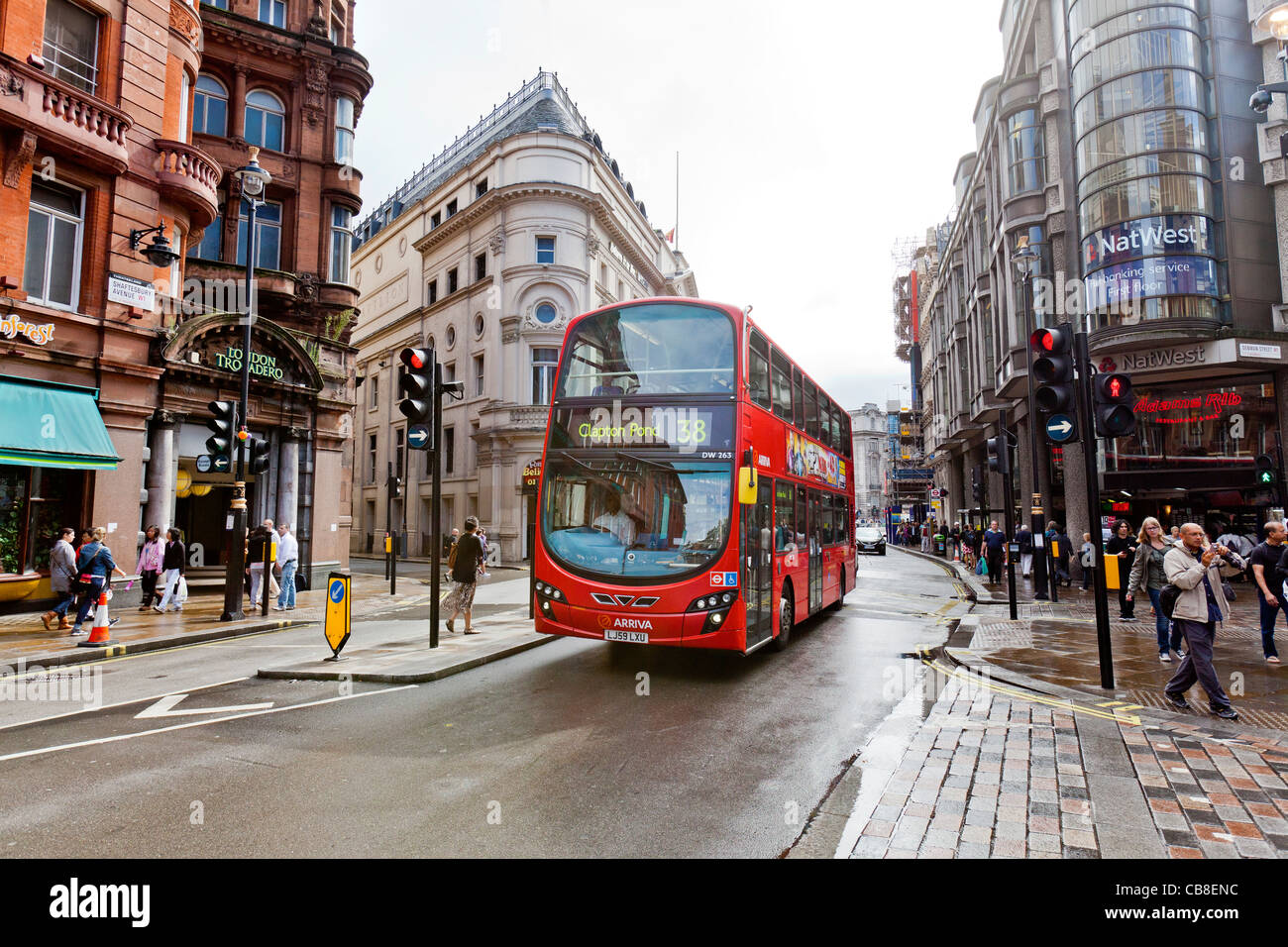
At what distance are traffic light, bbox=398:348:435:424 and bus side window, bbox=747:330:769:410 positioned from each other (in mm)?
4553

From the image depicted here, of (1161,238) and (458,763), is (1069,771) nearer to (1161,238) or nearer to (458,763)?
(458,763)

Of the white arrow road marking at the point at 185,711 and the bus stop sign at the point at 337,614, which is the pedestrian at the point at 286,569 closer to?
the bus stop sign at the point at 337,614

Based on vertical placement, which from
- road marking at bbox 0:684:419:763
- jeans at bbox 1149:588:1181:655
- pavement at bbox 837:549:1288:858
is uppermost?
jeans at bbox 1149:588:1181:655

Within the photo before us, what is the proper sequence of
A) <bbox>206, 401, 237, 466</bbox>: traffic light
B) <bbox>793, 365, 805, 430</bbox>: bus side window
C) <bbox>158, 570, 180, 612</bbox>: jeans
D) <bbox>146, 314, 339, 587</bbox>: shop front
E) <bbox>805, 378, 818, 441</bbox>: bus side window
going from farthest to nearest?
<bbox>146, 314, 339, 587</bbox>: shop front < <bbox>158, 570, 180, 612</bbox>: jeans < <bbox>206, 401, 237, 466</bbox>: traffic light < <bbox>805, 378, 818, 441</bbox>: bus side window < <bbox>793, 365, 805, 430</bbox>: bus side window

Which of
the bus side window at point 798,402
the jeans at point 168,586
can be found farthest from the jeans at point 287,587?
the bus side window at point 798,402

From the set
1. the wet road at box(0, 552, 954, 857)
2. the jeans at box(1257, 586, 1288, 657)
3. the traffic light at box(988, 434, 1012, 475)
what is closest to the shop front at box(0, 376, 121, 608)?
the wet road at box(0, 552, 954, 857)

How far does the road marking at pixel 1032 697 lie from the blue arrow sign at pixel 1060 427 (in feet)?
9.05

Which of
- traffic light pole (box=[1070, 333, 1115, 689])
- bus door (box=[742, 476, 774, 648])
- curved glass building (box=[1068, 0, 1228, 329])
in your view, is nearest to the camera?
traffic light pole (box=[1070, 333, 1115, 689])

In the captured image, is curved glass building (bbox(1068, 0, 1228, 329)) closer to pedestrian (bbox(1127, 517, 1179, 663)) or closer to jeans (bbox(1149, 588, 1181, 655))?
pedestrian (bbox(1127, 517, 1179, 663))

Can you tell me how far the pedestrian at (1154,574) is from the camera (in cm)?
905

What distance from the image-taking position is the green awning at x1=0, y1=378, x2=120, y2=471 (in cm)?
1295

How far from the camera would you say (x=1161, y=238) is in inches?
851

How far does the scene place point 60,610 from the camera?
1219 cm

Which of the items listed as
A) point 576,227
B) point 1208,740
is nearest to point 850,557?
point 1208,740
